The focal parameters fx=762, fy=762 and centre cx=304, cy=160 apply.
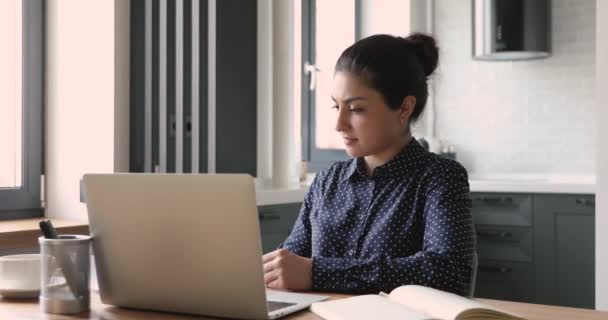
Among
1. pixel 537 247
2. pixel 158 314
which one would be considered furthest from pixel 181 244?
pixel 537 247

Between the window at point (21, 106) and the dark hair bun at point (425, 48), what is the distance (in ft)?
5.54

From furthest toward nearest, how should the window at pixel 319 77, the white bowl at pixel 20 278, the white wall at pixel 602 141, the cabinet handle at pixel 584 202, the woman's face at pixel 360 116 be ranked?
the window at pixel 319 77, the cabinet handle at pixel 584 202, the white wall at pixel 602 141, the woman's face at pixel 360 116, the white bowl at pixel 20 278

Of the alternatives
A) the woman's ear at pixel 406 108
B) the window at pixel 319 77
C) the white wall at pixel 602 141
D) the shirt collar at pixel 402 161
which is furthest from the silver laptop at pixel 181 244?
the window at pixel 319 77

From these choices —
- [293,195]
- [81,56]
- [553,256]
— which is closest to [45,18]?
[81,56]

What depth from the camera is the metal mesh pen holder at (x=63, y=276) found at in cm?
128

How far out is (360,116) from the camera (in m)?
1.71

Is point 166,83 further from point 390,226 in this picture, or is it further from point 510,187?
point 510,187

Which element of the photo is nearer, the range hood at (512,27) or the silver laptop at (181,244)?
the silver laptop at (181,244)

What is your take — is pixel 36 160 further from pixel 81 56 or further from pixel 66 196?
pixel 81 56

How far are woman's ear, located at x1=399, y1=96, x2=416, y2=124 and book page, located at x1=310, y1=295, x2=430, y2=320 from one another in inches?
24.5

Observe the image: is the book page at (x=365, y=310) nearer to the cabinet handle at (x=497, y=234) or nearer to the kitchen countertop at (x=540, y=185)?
the kitchen countertop at (x=540, y=185)

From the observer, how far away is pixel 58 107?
116 inches

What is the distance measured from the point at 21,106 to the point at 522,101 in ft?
9.85

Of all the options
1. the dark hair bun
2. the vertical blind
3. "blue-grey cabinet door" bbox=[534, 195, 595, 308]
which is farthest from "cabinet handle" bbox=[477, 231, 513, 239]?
the dark hair bun
